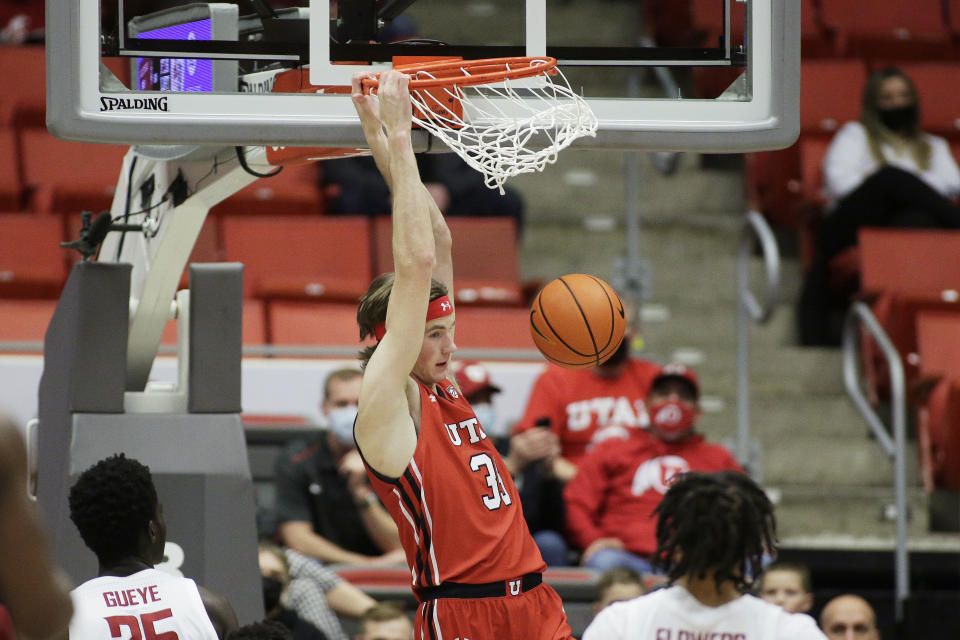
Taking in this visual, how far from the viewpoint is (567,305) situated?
3992mm

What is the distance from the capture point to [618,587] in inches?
214

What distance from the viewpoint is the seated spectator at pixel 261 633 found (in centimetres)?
346

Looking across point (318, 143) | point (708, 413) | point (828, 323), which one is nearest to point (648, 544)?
point (708, 413)

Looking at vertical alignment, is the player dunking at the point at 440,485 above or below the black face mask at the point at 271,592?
above

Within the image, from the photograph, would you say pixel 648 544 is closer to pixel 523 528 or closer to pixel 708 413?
pixel 708 413

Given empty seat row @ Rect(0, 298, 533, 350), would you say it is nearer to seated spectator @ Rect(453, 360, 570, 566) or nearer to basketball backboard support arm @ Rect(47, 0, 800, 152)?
seated spectator @ Rect(453, 360, 570, 566)

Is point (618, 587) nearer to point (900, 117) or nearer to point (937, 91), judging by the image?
point (900, 117)

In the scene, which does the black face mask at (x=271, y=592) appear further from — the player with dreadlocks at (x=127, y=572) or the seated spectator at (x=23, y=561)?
the seated spectator at (x=23, y=561)

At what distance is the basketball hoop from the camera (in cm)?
361

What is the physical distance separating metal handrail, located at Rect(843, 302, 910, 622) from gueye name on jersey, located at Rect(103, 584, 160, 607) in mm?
3596

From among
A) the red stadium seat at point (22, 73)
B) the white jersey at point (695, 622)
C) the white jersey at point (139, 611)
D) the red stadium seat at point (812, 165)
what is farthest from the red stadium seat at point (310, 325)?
the white jersey at point (695, 622)

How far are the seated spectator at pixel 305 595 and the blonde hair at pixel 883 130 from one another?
379cm

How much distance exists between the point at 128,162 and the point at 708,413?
159 inches

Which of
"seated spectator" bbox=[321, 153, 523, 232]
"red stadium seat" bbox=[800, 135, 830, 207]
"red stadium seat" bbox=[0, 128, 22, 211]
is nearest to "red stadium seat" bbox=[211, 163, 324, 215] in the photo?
"seated spectator" bbox=[321, 153, 523, 232]
